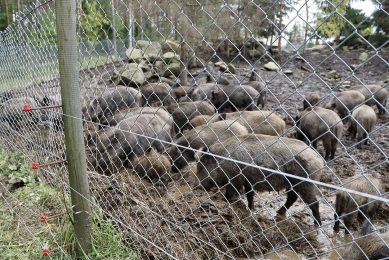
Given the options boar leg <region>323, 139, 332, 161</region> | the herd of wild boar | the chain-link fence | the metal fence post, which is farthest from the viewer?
boar leg <region>323, 139, 332, 161</region>

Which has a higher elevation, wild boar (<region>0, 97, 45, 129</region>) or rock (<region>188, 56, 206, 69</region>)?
rock (<region>188, 56, 206, 69</region>)

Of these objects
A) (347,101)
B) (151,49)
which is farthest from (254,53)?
(151,49)

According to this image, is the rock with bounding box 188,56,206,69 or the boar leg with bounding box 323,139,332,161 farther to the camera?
the boar leg with bounding box 323,139,332,161

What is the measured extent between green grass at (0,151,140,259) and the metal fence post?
11 centimetres

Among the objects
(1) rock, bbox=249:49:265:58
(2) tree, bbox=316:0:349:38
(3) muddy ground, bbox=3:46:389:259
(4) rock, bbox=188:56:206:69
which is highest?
(2) tree, bbox=316:0:349:38

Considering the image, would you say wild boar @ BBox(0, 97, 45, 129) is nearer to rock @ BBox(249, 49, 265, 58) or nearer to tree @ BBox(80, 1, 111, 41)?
tree @ BBox(80, 1, 111, 41)

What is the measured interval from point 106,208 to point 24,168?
1.79m

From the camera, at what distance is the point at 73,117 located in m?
2.32

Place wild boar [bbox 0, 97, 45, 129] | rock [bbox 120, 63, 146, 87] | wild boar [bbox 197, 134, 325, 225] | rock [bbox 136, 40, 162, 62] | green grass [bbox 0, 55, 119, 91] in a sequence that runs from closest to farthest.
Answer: rock [bbox 136, 40, 162, 62], green grass [bbox 0, 55, 119, 91], wild boar [bbox 197, 134, 325, 225], wild boar [bbox 0, 97, 45, 129], rock [bbox 120, 63, 146, 87]

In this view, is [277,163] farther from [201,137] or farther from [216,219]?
[201,137]

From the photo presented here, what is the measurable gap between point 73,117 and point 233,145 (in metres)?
2.78

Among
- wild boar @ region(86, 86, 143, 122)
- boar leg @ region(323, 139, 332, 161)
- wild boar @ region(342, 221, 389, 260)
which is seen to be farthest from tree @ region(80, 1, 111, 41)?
boar leg @ region(323, 139, 332, 161)

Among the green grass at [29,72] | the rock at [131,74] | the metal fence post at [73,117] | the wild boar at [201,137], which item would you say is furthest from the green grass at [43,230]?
the wild boar at [201,137]

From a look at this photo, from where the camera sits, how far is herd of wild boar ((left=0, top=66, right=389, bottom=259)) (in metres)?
3.19
